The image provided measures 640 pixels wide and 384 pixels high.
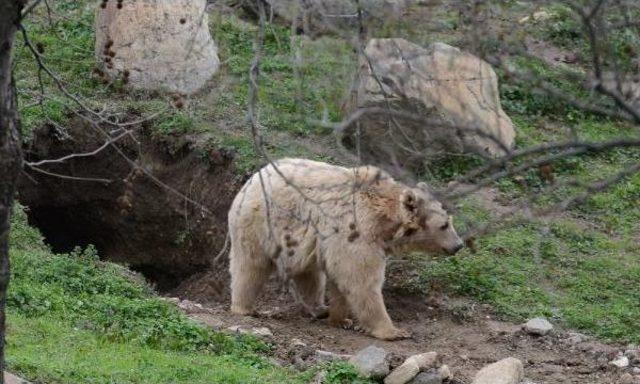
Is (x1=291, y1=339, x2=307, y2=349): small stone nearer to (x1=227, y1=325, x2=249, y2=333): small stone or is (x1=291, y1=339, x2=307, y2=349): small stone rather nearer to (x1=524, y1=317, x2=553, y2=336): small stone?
(x1=227, y1=325, x2=249, y2=333): small stone

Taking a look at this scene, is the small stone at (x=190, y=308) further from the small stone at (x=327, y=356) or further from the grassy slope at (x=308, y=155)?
the small stone at (x=327, y=356)

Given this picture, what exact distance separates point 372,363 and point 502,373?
3.56ft

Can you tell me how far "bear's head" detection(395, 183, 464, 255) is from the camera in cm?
1142

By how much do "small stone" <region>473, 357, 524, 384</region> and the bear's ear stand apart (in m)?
2.04

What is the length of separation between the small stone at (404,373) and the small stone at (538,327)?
7.50 ft

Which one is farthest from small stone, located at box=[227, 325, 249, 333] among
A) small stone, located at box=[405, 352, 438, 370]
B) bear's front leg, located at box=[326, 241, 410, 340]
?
small stone, located at box=[405, 352, 438, 370]

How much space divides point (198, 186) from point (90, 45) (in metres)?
3.16

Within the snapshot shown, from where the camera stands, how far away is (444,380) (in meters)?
9.61

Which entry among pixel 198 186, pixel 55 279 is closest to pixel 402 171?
pixel 55 279

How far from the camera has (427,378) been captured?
9484mm

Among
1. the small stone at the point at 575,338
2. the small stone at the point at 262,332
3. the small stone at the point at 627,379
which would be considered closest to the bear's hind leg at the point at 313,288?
the small stone at the point at 262,332

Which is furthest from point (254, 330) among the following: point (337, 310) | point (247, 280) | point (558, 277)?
point (558, 277)

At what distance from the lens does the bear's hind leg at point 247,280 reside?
11711 mm

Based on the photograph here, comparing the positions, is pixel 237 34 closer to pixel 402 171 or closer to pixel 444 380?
pixel 444 380
